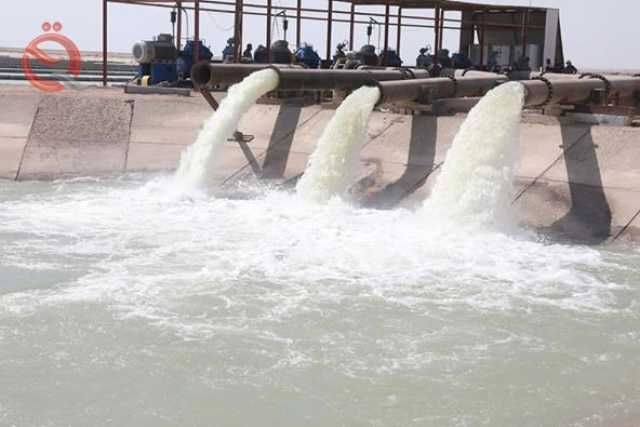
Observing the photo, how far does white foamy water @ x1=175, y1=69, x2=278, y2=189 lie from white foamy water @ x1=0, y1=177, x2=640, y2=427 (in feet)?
7.89

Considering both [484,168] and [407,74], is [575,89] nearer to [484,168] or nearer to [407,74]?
[484,168]

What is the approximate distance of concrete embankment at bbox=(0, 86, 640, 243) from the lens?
33.4 feet

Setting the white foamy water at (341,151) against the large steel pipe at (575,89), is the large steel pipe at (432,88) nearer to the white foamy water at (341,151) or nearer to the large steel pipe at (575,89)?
the white foamy water at (341,151)

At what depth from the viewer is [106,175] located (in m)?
13.0

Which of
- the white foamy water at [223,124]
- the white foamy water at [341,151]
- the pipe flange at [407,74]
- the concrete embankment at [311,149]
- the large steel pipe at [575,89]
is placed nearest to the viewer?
the concrete embankment at [311,149]

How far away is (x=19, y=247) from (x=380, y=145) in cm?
547

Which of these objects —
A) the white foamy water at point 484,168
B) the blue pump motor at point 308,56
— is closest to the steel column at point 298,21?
the blue pump motor at point 308,56

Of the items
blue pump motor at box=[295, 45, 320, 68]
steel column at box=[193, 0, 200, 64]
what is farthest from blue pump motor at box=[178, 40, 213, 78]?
blue pump motor at box=[295, 45, 320, 68]

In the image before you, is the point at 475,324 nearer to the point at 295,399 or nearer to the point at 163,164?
the point at 295,399

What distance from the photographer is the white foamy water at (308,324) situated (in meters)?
5.12

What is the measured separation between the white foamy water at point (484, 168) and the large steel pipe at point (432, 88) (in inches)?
57.6

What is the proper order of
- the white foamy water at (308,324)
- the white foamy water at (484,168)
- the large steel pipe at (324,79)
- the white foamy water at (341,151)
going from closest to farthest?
the white foamy water at (308,324), the white foamy water at (484,168), the white foamy water at (341,151), the large steel pipe at (324,79)

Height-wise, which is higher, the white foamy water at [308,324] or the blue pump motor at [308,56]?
the blue pump motor at [308,56]

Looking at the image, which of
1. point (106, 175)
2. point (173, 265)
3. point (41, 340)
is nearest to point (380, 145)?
point (106, 175)
